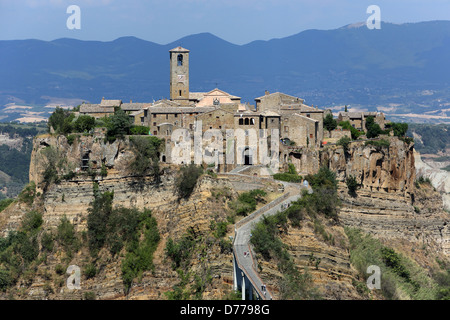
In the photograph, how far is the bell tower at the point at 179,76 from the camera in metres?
60.7

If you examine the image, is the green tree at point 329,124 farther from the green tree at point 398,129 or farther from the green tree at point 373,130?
the green tree at point 398,129

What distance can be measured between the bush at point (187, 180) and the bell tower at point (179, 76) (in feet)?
51.9

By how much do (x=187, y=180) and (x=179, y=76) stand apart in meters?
18.2

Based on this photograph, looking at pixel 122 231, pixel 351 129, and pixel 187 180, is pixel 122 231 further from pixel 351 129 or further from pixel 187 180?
pixel 351 129

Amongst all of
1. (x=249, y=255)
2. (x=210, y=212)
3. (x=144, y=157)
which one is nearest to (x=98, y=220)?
(x=144, y=157)

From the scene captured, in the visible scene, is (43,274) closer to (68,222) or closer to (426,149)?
(68,222)

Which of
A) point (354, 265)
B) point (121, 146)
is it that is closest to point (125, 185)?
point (121, 146)

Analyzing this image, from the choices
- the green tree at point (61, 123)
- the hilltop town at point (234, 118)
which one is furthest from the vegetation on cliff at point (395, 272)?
the green tree at point (61, 123)

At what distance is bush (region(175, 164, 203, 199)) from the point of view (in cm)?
4494

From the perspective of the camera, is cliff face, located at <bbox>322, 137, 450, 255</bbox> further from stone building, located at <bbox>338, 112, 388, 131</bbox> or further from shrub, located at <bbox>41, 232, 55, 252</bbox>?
shrub, located at <bbox>41, 232, 55, 252</bbox>

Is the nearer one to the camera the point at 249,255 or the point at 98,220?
the point at 249,255

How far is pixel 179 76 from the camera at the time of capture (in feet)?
200

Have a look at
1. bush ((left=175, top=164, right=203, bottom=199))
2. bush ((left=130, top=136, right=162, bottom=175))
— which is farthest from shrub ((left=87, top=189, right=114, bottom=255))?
bush ((left=175, top=164, right=203, bottom=199))

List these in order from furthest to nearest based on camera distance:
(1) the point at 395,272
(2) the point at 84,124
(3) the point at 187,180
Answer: (2) the point at 84,124 → (1) the point at 395,272 → (3) the point at 187,180
